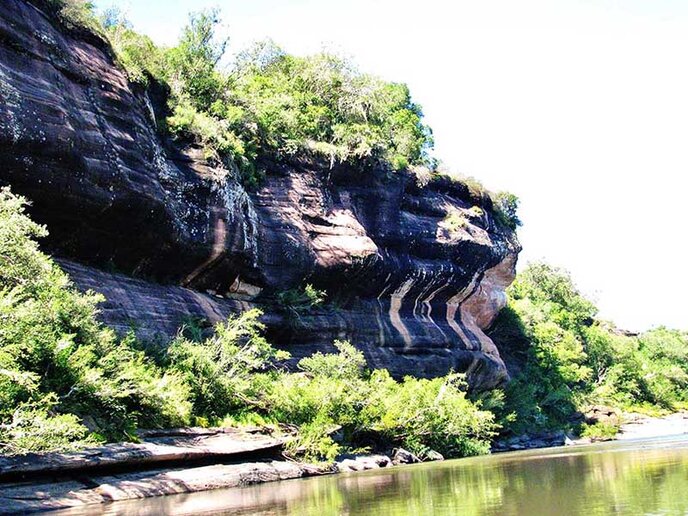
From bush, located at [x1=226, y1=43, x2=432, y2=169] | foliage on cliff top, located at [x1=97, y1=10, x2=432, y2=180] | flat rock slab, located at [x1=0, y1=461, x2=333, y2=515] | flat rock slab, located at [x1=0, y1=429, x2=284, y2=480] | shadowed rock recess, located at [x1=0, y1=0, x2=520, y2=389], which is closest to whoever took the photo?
flat rock slab, located at [x1=0, y1=461, x2=333, y2=515]

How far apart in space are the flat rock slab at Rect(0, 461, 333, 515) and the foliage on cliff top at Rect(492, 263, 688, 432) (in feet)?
87.7

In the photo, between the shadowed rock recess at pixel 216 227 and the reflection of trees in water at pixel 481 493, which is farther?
the shadowed rock recess at pixel 216 227

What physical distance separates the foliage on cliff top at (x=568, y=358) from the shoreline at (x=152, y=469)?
25259 mm

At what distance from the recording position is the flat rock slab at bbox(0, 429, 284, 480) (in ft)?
46.9

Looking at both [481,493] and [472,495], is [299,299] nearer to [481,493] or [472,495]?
[481,493]

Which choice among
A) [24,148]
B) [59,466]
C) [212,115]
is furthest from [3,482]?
[212,115]

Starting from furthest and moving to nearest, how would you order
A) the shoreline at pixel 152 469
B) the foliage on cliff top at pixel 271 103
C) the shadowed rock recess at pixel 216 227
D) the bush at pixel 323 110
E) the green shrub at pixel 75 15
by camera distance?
the bush at pixel 323 110
the foliage on cliff top at pixel 271 103
the green shrub at pixel 75 15
the shadowed rock recess at pixel 216 227
the shoreline at pixel 152 469

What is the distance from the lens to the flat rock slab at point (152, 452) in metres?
14.3

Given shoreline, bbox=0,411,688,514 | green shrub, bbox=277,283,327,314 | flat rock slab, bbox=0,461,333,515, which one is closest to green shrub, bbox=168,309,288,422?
shoreline, bbox=0,411,688,514

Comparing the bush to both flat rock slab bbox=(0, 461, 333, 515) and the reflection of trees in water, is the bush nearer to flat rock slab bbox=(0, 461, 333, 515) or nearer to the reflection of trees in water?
flat rock slab bbox=(0, 461, 333, 515)

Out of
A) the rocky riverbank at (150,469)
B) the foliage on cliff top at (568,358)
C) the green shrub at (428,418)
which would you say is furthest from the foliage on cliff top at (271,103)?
the foliage on cliff top at (568,358)

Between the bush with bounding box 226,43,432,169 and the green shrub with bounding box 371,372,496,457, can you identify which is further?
the bush with bounding box 226,43,432,169

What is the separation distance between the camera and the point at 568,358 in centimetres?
5384

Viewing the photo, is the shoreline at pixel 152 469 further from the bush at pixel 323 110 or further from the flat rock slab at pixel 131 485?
the bush at pixel 323 110
